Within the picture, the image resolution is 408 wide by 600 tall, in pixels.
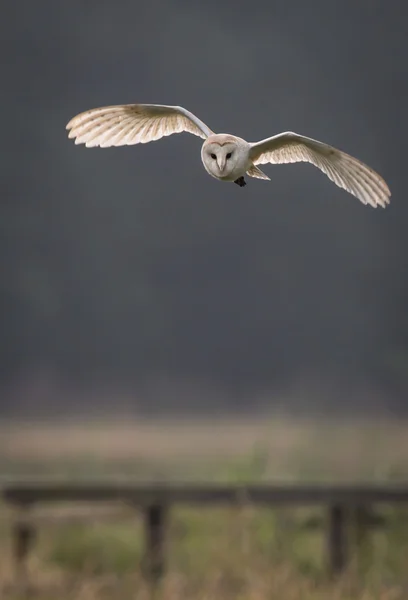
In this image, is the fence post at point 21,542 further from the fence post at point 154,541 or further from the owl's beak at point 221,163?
the owl's beak at point 221,163

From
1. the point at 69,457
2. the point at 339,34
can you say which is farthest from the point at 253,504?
the point at 339,34

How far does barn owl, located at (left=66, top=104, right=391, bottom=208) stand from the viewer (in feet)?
10.7

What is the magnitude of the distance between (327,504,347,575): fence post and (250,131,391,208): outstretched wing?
4.27 meters

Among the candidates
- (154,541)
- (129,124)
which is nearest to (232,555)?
(154,541)

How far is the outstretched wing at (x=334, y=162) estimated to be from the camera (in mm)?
3467

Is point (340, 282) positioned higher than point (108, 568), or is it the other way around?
point (340, 282)

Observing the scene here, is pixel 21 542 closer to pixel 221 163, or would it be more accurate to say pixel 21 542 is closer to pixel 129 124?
pixel 129 124

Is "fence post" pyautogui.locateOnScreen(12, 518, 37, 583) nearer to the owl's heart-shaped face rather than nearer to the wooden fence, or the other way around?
the wooden fence

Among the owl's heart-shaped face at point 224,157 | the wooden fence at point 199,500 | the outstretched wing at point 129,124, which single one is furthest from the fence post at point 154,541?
the owl's heart-shaped face at point 224,157

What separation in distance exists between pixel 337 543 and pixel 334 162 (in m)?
4.60

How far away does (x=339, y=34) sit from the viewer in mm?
72625

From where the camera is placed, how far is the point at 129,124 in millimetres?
4070

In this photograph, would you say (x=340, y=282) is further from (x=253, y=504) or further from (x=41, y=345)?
(x=253, y=504)

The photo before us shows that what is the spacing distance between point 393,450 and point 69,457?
8.76 meters
